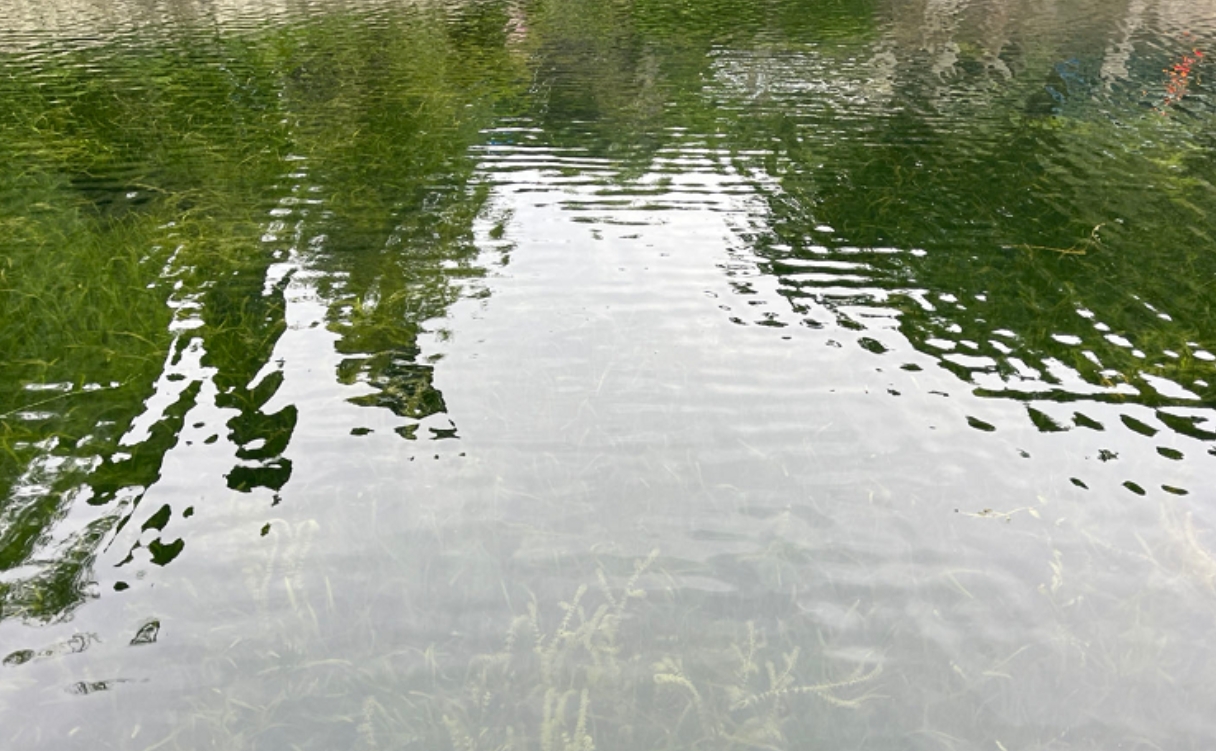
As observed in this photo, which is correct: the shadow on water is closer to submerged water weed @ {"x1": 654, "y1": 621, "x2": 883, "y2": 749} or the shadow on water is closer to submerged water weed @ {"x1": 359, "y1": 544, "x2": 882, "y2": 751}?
submerged water weed @ {"x1": 359, "y1": 544, "x2": 882, "y2": 751}

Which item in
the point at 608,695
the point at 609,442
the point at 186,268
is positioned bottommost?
the point at 608,695

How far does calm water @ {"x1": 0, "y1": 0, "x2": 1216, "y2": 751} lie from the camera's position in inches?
237

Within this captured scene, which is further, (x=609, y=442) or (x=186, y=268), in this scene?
(x=186, y=268)

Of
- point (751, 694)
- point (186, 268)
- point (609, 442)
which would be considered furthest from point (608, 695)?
point (186, 268)

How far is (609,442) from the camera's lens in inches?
336

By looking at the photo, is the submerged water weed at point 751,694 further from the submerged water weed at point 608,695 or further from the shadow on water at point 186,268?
the shadow on water at point 186,268

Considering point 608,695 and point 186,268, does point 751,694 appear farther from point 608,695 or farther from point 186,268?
point 186,268

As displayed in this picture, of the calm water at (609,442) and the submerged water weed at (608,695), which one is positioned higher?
the calm water at (609,442)

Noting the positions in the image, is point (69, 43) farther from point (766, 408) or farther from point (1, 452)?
point (766, 408)

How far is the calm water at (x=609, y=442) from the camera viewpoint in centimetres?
601

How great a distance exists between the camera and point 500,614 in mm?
6625

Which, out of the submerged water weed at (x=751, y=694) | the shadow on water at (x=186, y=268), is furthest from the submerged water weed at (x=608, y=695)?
the shadow on water at (x=186, y=268)

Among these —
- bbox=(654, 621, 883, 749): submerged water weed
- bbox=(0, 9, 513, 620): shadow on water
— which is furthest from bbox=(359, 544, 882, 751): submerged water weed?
bbox=(0, 9, 513, 620): shadow on water

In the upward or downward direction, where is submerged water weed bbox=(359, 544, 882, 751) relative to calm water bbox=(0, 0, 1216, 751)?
downward
